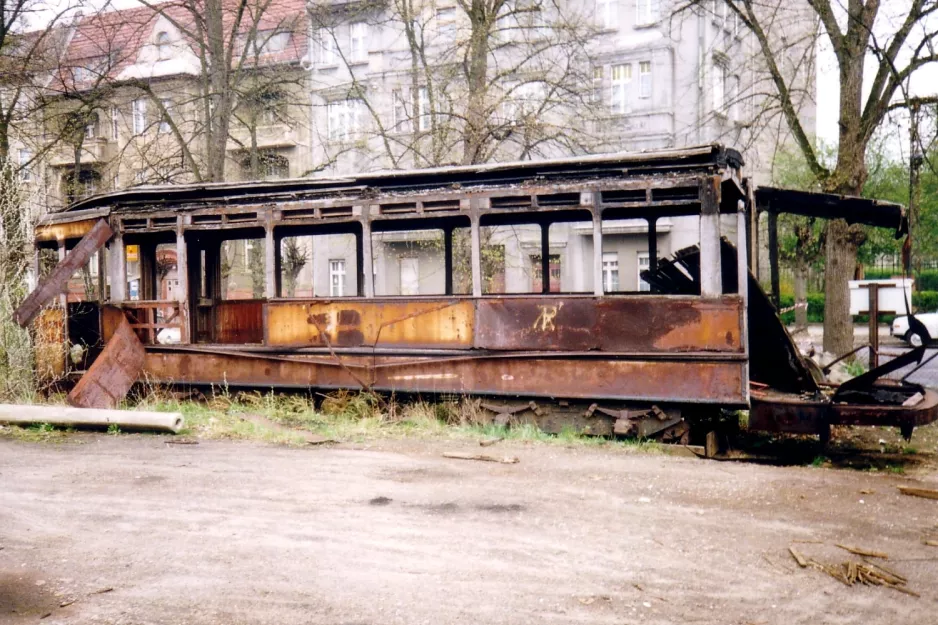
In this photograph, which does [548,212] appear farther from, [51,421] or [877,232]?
[877,232]

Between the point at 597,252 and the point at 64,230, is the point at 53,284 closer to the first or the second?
the point at 64,230

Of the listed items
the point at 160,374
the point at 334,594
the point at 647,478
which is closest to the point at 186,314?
the point at 160,374

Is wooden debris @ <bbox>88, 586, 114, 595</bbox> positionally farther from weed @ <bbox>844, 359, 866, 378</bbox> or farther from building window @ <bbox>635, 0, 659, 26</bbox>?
building window @ <bbox>635, 0, 659, 26</bbox>

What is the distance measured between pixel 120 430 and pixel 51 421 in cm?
85

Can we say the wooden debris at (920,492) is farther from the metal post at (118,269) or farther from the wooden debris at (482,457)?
the metal post at (118,269)

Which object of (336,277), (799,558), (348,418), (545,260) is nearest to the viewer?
(799,558)

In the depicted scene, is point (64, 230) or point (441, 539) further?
point (64, 230)

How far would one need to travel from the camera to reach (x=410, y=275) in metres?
30.0

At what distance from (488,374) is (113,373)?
5028mm

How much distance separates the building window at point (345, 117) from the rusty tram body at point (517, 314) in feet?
60.7

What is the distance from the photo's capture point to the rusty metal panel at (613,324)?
941 cm

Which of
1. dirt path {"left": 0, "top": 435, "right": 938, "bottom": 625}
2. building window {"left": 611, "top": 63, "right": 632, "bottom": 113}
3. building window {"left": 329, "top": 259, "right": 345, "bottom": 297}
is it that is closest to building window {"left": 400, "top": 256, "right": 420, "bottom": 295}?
building window {"left": 329, "top": 259, "right": 345, "bottom": 297}

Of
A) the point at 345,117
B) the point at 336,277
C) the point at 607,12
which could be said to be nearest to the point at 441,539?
the point at 336,277

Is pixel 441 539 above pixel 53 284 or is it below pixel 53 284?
below
